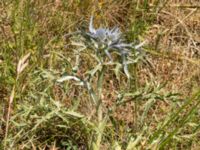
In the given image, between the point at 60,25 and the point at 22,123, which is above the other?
the point at 60,25

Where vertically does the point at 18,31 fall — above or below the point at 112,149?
above

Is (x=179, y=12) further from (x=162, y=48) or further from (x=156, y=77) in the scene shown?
(x=156, y=77)

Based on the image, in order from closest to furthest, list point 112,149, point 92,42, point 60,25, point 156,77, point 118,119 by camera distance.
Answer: point 92,42, point 112,149, point 118,119, point 156,77, point 60,25

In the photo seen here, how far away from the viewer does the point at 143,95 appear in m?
1.82

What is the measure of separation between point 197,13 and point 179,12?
12cm

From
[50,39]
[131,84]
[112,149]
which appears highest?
[50,39]

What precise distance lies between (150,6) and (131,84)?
2.78 ft

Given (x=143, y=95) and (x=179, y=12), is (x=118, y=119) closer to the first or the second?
(x=143, y=95)

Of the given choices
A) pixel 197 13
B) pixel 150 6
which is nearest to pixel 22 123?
pixel 150 6

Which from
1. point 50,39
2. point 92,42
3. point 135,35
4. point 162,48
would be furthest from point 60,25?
point 92,42

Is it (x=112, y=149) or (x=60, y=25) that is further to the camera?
(x=60, y=25)

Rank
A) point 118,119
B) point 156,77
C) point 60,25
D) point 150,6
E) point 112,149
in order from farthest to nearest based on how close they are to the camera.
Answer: point 150,6, point 60,25, point 156,77, point 118,119, point 112,149

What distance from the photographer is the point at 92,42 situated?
162 centimetres

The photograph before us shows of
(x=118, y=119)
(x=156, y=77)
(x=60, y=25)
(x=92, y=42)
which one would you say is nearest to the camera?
(x=92, y=42)
